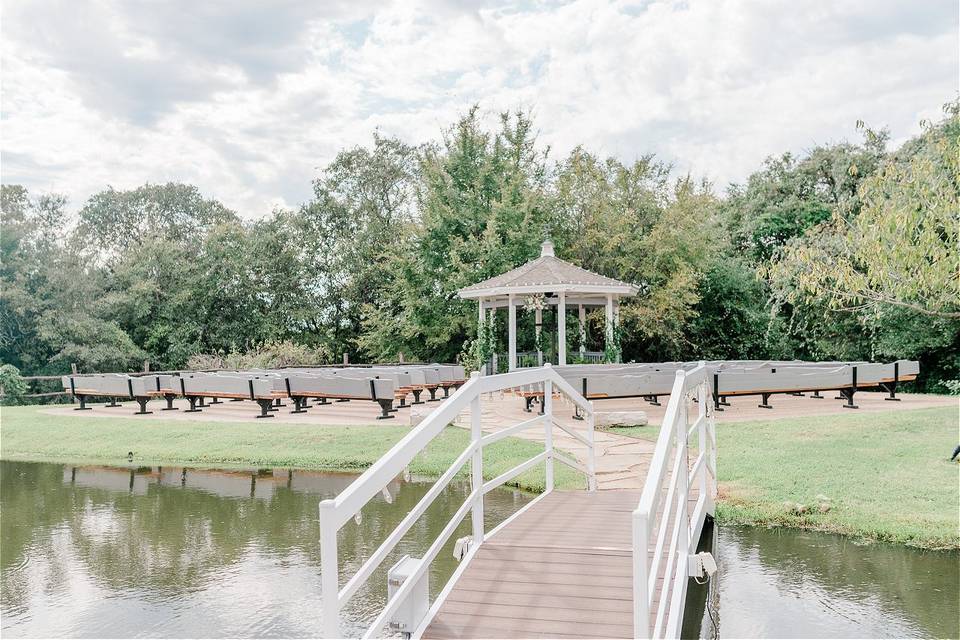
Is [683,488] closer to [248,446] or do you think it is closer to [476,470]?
[476,470]

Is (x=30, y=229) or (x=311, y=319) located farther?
(x=311, y=319)

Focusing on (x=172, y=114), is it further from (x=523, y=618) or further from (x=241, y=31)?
(x=523, y=618)

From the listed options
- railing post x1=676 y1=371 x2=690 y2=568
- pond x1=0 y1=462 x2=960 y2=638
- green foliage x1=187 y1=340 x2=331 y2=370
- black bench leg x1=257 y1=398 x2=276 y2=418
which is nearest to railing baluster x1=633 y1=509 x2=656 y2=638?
railing post x1=676 y1=371 x2=690 y2=568

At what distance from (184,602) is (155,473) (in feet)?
19.0

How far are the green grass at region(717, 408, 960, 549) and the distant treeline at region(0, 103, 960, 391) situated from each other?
774cm

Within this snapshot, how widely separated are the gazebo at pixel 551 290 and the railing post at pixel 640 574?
13522 mm

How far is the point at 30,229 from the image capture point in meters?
26.5

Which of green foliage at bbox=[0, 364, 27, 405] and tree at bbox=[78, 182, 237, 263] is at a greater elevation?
tree at bbox=[78, 182, 237, 263]

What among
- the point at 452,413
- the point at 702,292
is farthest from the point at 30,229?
the point at 452,413

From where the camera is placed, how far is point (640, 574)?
2.16m

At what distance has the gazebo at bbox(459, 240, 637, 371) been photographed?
15.8m

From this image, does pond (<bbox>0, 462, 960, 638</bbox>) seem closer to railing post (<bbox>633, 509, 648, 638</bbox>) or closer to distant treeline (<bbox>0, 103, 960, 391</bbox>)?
railing post (<bbox>633, 509, 648, 638</bbox>)

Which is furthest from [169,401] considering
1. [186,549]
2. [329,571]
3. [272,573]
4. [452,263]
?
[329,571]

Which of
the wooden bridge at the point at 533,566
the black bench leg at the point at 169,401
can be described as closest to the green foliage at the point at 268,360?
the black bench leg at the point at 169,401
